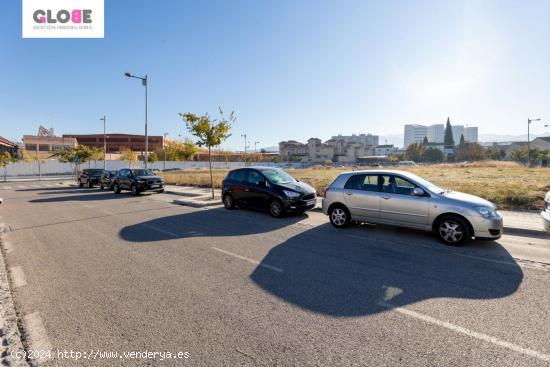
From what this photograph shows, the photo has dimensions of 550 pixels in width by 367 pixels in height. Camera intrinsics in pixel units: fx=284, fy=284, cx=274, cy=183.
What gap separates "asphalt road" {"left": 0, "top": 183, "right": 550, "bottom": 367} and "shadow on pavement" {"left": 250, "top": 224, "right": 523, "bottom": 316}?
0.03 m

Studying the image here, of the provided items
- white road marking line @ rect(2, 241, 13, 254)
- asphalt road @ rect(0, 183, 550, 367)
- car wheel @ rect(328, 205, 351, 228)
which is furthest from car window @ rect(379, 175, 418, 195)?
white road marking line @ rect(2, 241, 13, 254)

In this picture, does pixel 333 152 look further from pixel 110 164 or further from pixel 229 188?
pixel 229 188

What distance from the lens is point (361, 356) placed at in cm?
267

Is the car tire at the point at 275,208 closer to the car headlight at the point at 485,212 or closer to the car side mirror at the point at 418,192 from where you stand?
the car side mirror at the point at 418,192

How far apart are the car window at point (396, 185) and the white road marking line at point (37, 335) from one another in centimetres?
689

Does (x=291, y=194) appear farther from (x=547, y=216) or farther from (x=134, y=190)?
(x=134, y=190)

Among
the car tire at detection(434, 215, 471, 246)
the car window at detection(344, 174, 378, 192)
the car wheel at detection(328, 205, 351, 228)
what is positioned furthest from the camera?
the car wheel at detection(328, 205, 351, 228)

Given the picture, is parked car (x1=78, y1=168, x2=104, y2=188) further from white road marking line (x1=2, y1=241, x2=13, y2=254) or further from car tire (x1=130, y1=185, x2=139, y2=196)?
white road marking line (x1=2, y1=241, x2=13, y2=254)

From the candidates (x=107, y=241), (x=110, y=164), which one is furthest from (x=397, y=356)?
(x=110, y=164)

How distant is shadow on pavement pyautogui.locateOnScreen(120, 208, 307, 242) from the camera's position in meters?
7.36

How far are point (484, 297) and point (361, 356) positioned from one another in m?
2.32

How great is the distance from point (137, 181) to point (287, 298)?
51.6ft

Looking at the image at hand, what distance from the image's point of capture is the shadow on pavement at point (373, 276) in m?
3.79

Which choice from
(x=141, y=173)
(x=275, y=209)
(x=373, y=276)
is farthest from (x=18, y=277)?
(x=141, y=173)
